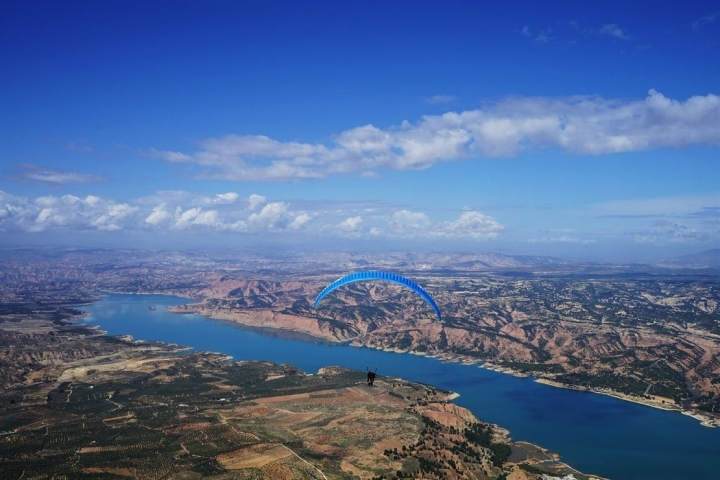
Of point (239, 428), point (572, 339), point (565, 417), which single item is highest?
point (572, 339)

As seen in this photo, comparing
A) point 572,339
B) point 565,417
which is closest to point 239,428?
point 565,417

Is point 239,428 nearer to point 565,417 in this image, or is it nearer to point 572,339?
point 565,417

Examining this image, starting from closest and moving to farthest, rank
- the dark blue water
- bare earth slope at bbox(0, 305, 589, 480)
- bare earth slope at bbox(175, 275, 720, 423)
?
bare earth slope at bbox(0, 305, 589, 480) < the dark blue water < bare earth slope at bbox(175, 275, 720, 423)

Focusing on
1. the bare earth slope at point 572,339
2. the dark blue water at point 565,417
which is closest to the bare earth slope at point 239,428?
the dark blue water at point 565,417

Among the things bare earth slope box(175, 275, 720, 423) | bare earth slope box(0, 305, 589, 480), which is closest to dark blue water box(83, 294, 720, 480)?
bare earth slope box(0, 305, 589, 480)

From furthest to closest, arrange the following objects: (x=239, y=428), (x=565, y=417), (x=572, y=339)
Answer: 1. (x=572, y=339)
2. (x=565, y=417)
3. (x=239, y=428)

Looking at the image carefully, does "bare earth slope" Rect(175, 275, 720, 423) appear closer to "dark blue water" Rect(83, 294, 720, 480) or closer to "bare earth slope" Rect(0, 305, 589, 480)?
"dark blue water" Rect(83, 294, 720, 480)

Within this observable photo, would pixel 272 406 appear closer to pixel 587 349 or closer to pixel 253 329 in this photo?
pixel 587 349

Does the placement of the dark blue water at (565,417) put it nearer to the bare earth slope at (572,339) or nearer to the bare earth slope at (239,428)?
the bare earth slope at (239,428)
